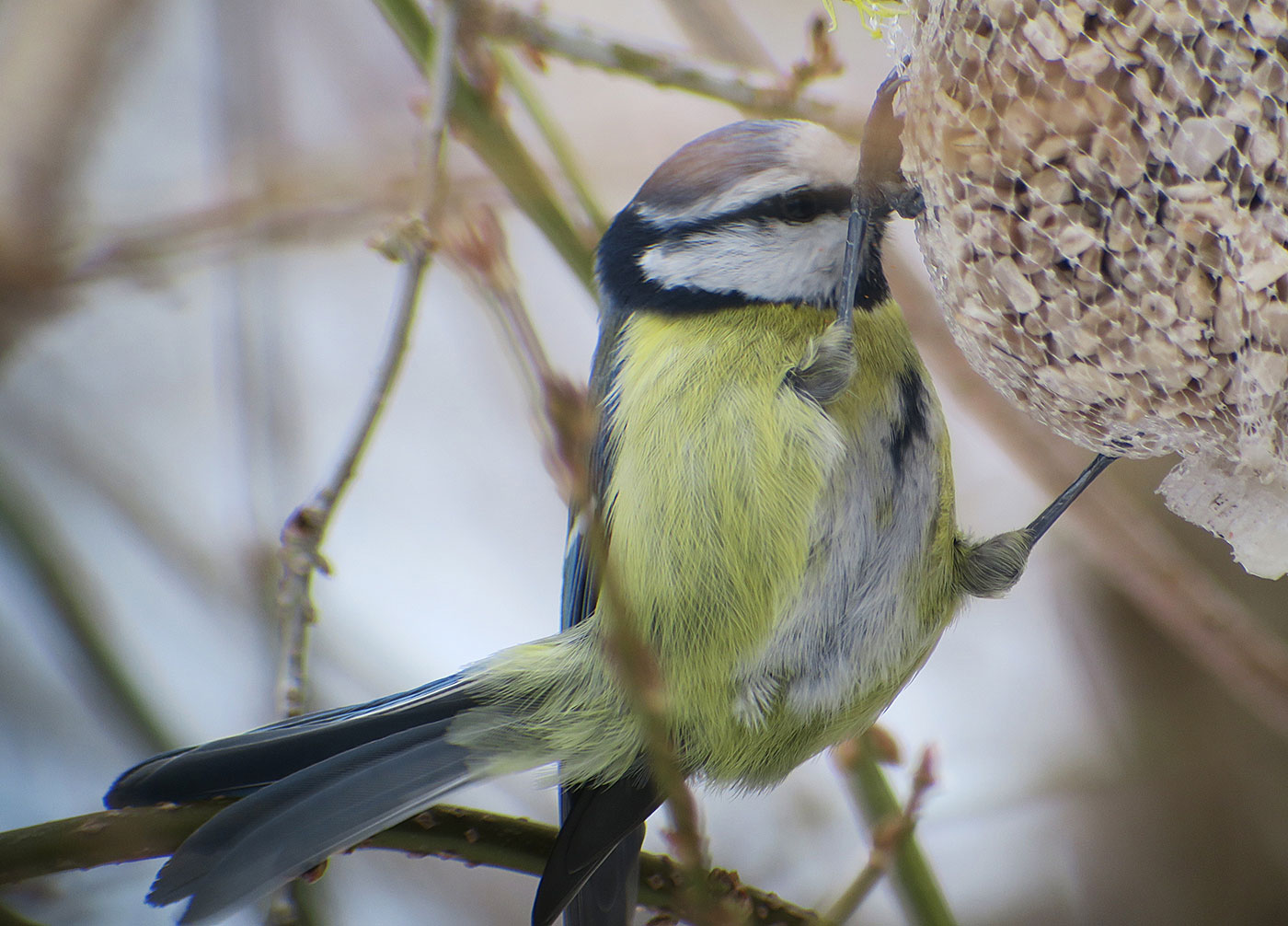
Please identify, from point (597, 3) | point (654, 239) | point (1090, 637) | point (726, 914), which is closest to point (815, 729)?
point (726, 914)

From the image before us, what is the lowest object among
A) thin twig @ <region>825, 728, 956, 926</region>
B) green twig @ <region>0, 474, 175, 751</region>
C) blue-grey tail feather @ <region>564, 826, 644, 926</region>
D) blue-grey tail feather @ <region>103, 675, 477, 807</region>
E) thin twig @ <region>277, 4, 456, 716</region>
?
thin twig @ <region>825, 728, 956, 926</region>

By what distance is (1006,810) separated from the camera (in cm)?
192

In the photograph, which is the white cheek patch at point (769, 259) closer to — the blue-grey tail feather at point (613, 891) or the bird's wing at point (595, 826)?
the bird's wing at point (595, 826)

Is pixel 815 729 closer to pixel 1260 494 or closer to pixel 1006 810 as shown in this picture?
pixel 1260 494

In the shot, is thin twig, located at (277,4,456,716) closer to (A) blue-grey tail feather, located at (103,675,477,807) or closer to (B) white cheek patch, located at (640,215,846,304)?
(A) blue-grey tail feather, located at (103,675,477,807)

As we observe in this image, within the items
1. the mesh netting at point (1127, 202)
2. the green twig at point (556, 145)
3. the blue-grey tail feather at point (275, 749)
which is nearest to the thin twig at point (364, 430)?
the blue-grey tail feather at point (275, 749)

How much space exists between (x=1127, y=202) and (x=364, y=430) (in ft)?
2.26

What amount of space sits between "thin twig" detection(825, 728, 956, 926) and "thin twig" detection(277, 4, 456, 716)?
0.59 meters

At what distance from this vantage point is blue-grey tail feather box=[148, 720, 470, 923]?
31.3 inches

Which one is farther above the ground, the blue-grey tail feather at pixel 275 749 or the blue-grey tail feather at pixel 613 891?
the blue-grey tail feather at pixel 275 749

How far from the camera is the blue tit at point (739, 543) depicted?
101cm

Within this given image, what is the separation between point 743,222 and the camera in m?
1.06

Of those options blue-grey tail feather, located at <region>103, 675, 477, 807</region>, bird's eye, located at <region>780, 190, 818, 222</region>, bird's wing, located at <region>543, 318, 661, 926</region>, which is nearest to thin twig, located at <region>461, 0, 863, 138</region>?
bird's eye, located at <region>780, 190, 818, 222</region>

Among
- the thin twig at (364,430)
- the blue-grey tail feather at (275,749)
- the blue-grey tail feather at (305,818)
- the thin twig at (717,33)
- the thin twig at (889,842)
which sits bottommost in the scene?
the thin twig at (889,842)
